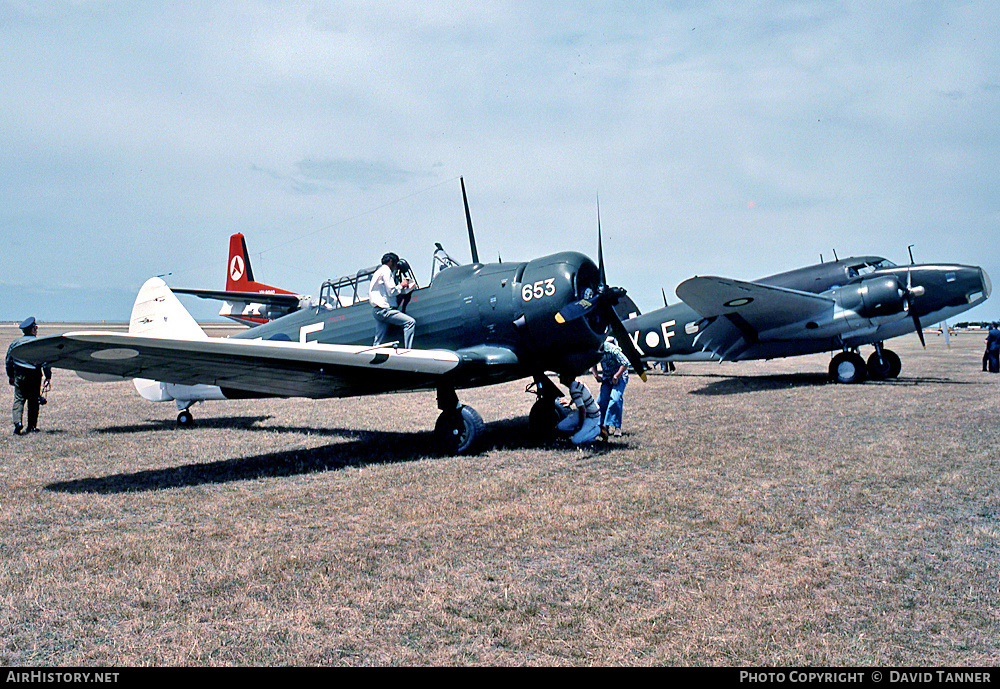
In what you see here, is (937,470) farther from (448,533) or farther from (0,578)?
(0,578)

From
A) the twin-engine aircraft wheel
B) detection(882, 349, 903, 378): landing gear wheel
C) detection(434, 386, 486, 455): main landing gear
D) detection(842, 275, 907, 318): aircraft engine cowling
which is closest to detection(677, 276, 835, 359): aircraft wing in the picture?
detection(842, 275, 907, 318): aircraft engine cowling

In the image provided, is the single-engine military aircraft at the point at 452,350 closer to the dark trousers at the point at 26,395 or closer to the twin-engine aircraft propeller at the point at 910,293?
the dark trousers at the point at 26,395

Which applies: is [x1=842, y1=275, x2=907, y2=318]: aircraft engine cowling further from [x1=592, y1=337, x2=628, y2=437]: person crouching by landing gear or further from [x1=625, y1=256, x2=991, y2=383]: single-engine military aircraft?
[x1=592, y1=337, x2=628, y2=437]: person crouching by landing gear

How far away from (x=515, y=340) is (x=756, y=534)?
4.53 metres

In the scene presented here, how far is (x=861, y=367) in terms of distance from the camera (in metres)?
17.4

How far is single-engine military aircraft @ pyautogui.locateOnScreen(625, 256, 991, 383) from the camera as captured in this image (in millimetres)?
16938

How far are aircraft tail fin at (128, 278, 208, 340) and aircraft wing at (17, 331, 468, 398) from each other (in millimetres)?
4227

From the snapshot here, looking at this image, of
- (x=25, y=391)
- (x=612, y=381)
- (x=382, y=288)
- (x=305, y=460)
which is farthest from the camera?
(x=25, y=391)

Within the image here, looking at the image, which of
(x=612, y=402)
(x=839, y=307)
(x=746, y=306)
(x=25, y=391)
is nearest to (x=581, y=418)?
(x=612, y=402)

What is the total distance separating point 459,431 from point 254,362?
265 cm

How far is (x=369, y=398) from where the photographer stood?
16594 millimetres

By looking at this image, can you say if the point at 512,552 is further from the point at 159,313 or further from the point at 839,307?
the point at 839,307

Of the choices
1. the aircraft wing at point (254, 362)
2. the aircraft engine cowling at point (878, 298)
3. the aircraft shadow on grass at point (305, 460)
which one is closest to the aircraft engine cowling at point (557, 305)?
the aircraft wing at point (254, 362)

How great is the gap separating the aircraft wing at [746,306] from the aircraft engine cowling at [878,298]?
63 centimetres
